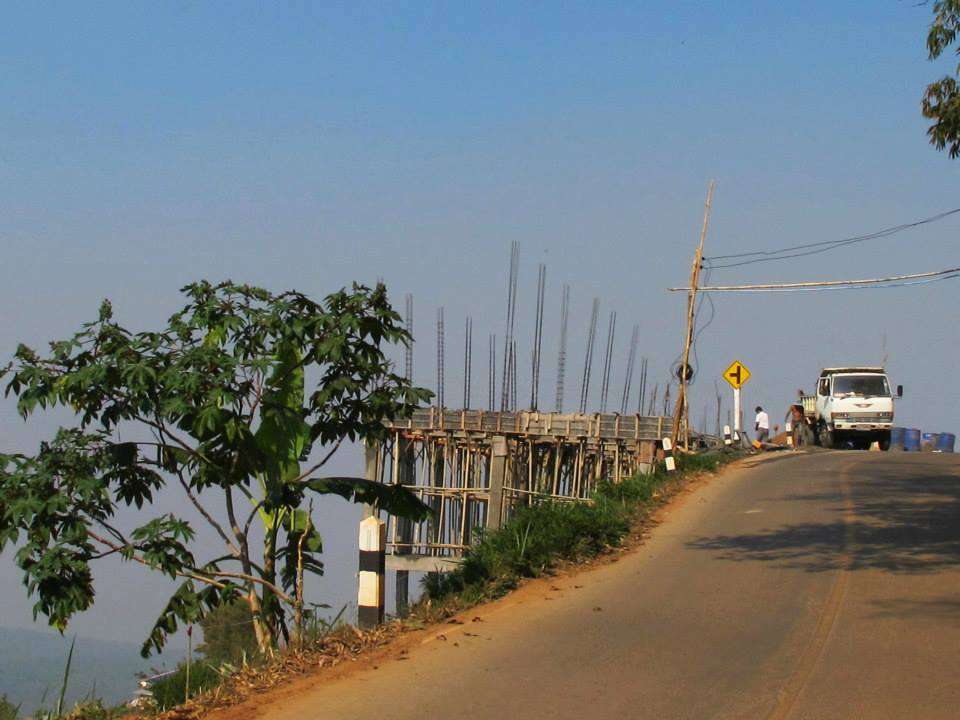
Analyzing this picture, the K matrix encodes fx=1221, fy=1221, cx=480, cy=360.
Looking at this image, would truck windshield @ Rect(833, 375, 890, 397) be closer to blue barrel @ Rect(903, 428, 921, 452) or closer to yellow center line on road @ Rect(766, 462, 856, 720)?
blue barrel @ Rect(903, 428, 921, 452)

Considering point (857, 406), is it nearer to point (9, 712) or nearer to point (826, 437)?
point (826, 437)

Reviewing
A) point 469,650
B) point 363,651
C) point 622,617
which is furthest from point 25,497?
point 622,617

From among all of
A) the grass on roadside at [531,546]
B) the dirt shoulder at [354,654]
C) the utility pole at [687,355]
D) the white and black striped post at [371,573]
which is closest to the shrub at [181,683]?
the dirt shoulder at [354,654]

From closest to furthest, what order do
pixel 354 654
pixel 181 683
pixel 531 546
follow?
pixel 354 654
pixel 181 683
pixel 531 546

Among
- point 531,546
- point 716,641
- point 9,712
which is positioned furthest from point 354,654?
point 9,712

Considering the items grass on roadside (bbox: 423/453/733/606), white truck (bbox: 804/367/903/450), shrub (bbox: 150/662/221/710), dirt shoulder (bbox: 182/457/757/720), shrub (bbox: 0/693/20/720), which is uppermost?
white truck (bbox: 804/367/903/450)

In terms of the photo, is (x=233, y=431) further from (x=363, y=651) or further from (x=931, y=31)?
(x=931, y=31)

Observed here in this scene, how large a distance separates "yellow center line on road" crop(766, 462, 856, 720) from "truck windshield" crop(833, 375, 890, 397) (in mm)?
24406

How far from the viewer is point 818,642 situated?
8.75 meters

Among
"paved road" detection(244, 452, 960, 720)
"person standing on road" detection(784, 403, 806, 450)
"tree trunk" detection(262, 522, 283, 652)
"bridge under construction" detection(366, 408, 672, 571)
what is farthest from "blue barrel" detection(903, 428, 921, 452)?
"tree trunk" detection(262, 522, 283, 652)

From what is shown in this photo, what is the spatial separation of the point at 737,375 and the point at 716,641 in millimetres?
23044

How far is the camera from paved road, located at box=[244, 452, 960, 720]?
23.1ft

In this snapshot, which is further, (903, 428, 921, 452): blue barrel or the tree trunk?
(903, 428, 921, 452): blue barrel

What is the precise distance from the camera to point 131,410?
31.2ft
